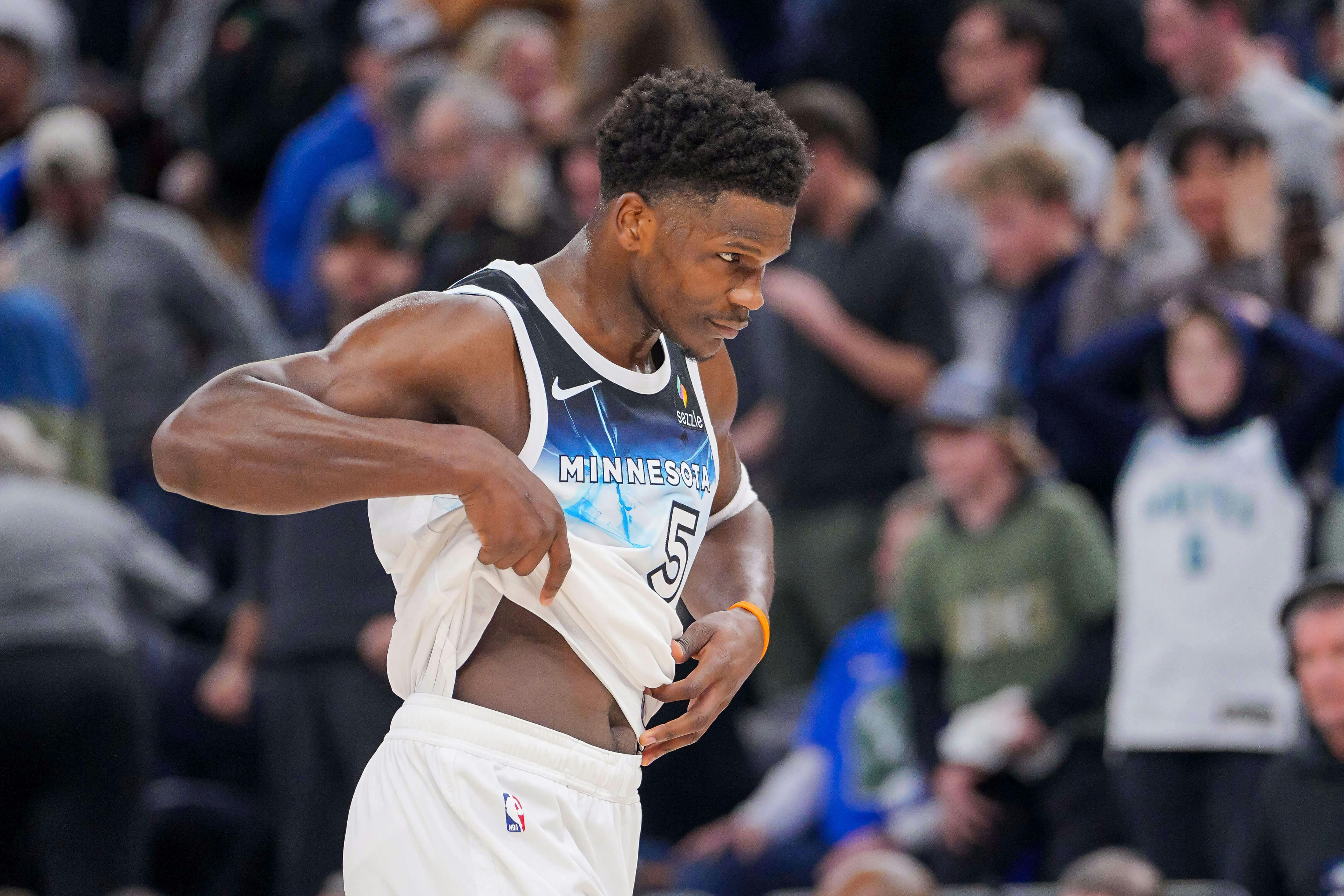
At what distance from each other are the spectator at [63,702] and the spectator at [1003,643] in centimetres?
296

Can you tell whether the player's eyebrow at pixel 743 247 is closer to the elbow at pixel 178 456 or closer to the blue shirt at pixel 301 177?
the elbow at pixel 178 456

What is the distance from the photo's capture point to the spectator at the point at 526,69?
9164 millimetres

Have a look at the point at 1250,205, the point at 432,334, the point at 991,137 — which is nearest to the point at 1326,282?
the point at 1250,205

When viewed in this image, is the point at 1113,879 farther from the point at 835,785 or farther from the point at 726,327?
the point at 726,327

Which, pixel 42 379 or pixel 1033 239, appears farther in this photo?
pixel 42 379

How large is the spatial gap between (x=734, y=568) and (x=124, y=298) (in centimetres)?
569

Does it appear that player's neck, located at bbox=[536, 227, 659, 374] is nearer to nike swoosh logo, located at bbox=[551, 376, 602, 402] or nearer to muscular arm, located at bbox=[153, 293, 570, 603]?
nike swoosh logo, located at bbox=[551, 376, 602, 402]

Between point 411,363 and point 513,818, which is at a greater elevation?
point 411,363

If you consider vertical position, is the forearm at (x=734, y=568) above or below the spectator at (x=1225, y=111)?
below

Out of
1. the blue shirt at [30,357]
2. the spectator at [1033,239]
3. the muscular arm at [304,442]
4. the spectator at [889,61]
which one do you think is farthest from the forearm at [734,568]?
the spectator at [889,61]

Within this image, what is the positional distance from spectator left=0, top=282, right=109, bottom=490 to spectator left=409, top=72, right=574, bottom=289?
160cm

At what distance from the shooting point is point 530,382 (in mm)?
3156

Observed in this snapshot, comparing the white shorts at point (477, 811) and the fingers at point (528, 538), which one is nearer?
the fingers at point (528, 538)

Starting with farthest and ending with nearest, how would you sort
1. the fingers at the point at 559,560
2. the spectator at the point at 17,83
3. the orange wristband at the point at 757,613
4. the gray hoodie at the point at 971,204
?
the spectator at the point at 17,83, the gray hoodie at the point at 971,204, the orange wristband at the point at 757,613, the fingers at the point at 559,560
